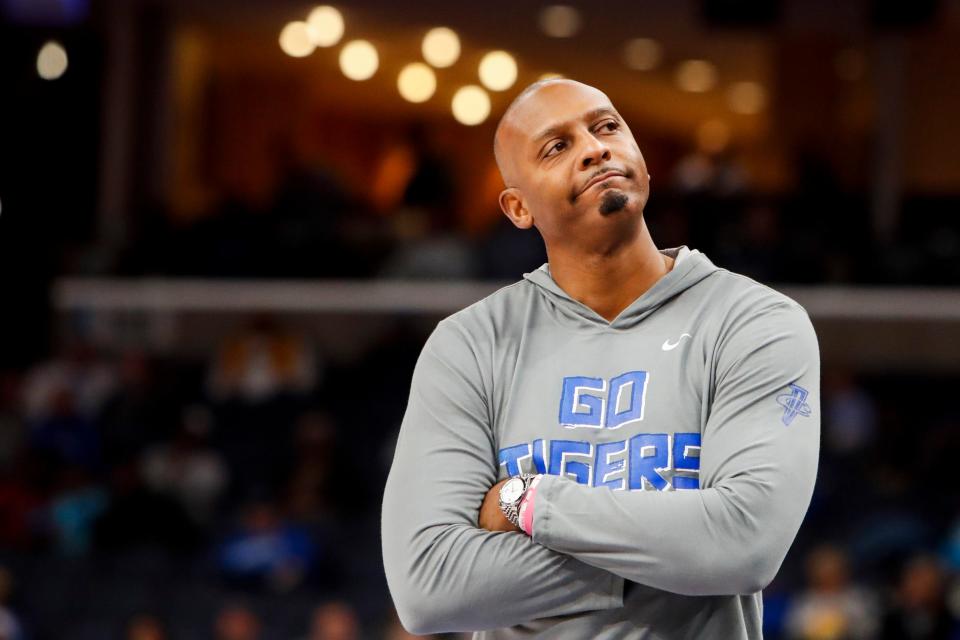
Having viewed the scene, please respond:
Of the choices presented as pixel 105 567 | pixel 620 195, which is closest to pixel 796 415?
pixel 620 195

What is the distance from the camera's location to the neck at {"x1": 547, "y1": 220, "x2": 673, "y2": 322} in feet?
7.32

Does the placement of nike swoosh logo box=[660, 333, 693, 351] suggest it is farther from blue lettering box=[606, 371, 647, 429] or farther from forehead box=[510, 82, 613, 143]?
forehead box=[510, 82, 613, 143]

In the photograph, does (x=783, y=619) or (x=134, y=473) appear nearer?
(x=783, y=619)

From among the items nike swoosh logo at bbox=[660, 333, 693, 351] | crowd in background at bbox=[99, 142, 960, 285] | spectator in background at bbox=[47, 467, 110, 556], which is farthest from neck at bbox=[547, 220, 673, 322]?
spectator in background at bbox=[47, 467, 110, 556]

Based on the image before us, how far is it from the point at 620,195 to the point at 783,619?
7.41m

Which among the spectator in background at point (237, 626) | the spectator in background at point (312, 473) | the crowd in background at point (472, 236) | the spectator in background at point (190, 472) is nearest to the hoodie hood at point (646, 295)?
the spectator in background at point (237, 626)

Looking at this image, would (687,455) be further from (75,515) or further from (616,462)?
(75,515)

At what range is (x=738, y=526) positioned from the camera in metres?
1.97

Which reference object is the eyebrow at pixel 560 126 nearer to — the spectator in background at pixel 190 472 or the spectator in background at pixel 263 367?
the spectator in background at pixel 190 472

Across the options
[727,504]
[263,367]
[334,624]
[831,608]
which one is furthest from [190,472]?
[727,504]

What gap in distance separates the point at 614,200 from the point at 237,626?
766cm

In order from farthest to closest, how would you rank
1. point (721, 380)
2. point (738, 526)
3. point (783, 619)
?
point (783, 619) < point (721, 380) < point (738, 526)

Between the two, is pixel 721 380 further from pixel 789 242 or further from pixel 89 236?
pixel 89 236

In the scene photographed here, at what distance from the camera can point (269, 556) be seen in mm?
10031
